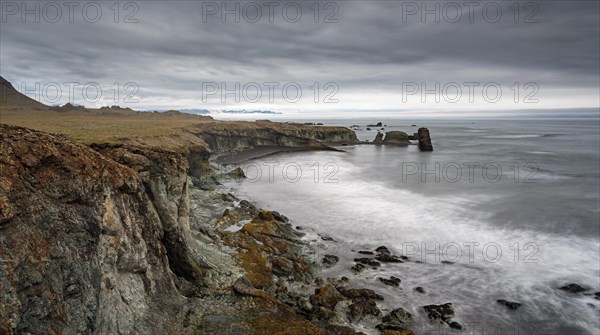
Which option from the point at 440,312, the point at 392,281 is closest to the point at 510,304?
the point at 440,312

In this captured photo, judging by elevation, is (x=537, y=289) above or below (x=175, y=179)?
below

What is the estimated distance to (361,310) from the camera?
16.2m

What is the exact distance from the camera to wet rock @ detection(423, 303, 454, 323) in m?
16.8

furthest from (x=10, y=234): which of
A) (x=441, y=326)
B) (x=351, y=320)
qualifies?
(x=441, y=326)

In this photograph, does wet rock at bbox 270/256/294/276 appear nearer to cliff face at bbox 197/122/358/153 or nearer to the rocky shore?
the rocky shore

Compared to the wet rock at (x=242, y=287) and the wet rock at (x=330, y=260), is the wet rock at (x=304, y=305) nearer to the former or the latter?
the wet rock at (x=242, y=287)

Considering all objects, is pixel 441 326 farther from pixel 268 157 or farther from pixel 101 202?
pixel 268 157

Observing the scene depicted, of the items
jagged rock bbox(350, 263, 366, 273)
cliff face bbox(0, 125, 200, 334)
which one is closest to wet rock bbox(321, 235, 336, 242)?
jagged rock bbox(350, 263, 366, 273)

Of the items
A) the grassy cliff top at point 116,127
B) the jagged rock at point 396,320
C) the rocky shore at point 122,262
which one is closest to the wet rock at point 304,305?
the rocky shore at point 122,262

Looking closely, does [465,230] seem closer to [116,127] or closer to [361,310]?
[361,310]

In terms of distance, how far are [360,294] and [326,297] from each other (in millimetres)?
2206

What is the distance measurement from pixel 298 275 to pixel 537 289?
1373 cm

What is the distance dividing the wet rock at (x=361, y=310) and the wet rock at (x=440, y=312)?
8.77ft

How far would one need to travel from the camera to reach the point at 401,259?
23.5 meters
